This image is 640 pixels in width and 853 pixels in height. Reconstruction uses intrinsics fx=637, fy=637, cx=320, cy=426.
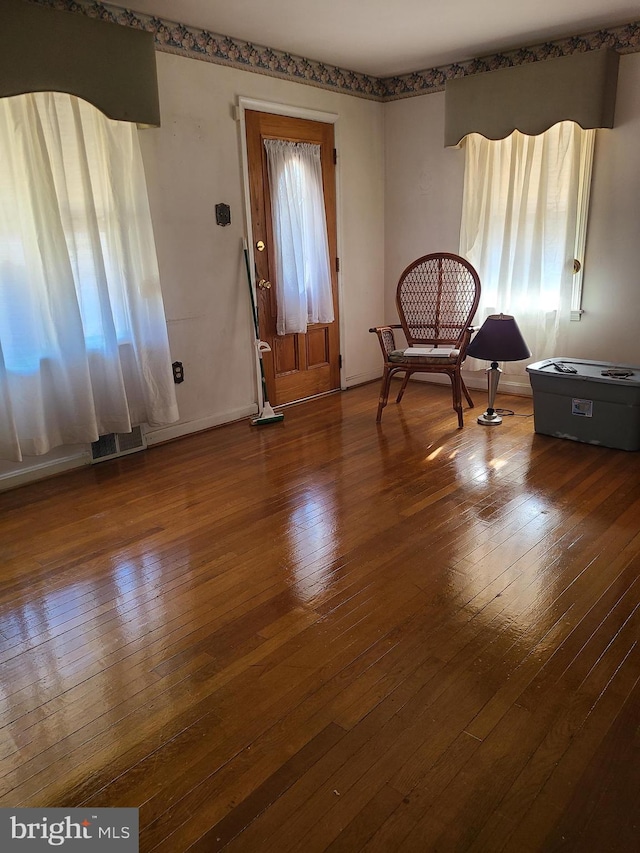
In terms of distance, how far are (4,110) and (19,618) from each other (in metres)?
2.46

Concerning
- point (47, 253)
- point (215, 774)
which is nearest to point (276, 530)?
point (215, 774)

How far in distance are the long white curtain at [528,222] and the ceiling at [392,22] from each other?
629mm

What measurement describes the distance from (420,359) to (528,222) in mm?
1417

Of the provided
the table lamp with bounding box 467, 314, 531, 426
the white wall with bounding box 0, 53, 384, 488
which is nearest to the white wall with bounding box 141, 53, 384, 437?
the white wall with bounding box 0, 53, 384, 488

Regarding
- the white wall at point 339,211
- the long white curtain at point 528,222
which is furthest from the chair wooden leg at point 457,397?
the white wall at point 339,211

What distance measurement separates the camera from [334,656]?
6.74 ft

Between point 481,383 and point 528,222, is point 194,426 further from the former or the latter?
point 528,222

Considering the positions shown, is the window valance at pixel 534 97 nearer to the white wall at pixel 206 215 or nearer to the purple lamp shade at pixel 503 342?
Answer: the white wall at pixel 206 215

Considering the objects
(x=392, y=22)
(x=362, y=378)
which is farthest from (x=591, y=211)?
(x=362, y=378)

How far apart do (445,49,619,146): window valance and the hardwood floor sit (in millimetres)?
2463

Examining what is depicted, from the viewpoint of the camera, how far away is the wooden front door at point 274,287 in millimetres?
4594

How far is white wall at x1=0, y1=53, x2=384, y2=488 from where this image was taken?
157 inches

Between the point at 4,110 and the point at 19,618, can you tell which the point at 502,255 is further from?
the point at 19,618

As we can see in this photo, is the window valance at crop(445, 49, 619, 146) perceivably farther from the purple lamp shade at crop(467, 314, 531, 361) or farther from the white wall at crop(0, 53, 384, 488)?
the purple lamp shade at crop(467, 314, 531, 361)
